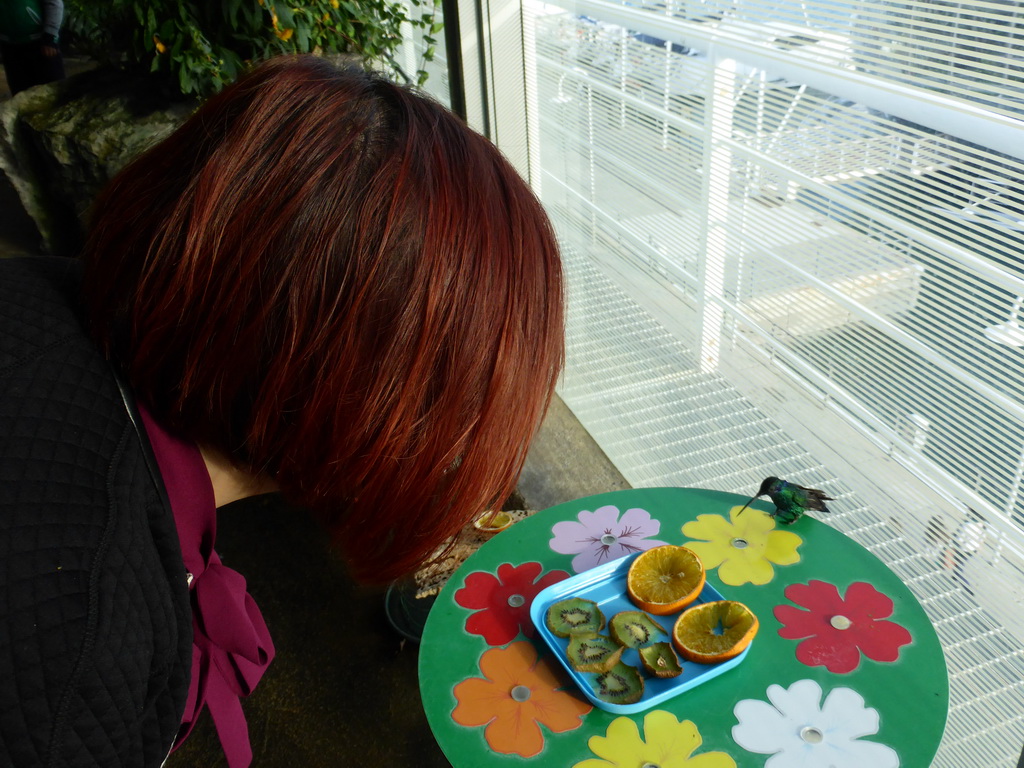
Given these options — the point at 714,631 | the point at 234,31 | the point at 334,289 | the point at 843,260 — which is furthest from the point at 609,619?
the point at 234,31

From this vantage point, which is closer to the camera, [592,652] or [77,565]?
[77,565]

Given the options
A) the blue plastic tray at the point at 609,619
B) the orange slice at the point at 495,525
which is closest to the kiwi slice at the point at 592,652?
the blue plastic tray at the point at 609,619

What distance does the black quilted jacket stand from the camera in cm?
79

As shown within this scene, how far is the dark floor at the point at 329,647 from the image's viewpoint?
83.4 inches

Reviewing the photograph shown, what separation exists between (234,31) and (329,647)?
1.95 m

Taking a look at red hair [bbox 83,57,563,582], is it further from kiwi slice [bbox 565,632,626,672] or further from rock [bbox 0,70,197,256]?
rock [bbox 0,70,197,256]

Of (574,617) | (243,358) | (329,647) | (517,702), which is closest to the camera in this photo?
(243,358)

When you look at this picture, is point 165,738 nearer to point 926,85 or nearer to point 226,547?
point 926,85

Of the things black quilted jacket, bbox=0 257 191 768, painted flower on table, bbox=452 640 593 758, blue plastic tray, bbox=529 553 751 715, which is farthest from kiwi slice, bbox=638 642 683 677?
black quilted jacket, bbox=0 257 191 768

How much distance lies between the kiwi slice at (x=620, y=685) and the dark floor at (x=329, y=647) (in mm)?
873

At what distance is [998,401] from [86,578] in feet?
4.13

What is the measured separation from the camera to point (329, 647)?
2398 millimetres

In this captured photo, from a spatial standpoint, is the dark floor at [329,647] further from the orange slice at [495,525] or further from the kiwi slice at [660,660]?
the kiwi slice at [660,660]

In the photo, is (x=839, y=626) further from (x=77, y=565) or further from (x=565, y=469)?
(x=565, y=469)
